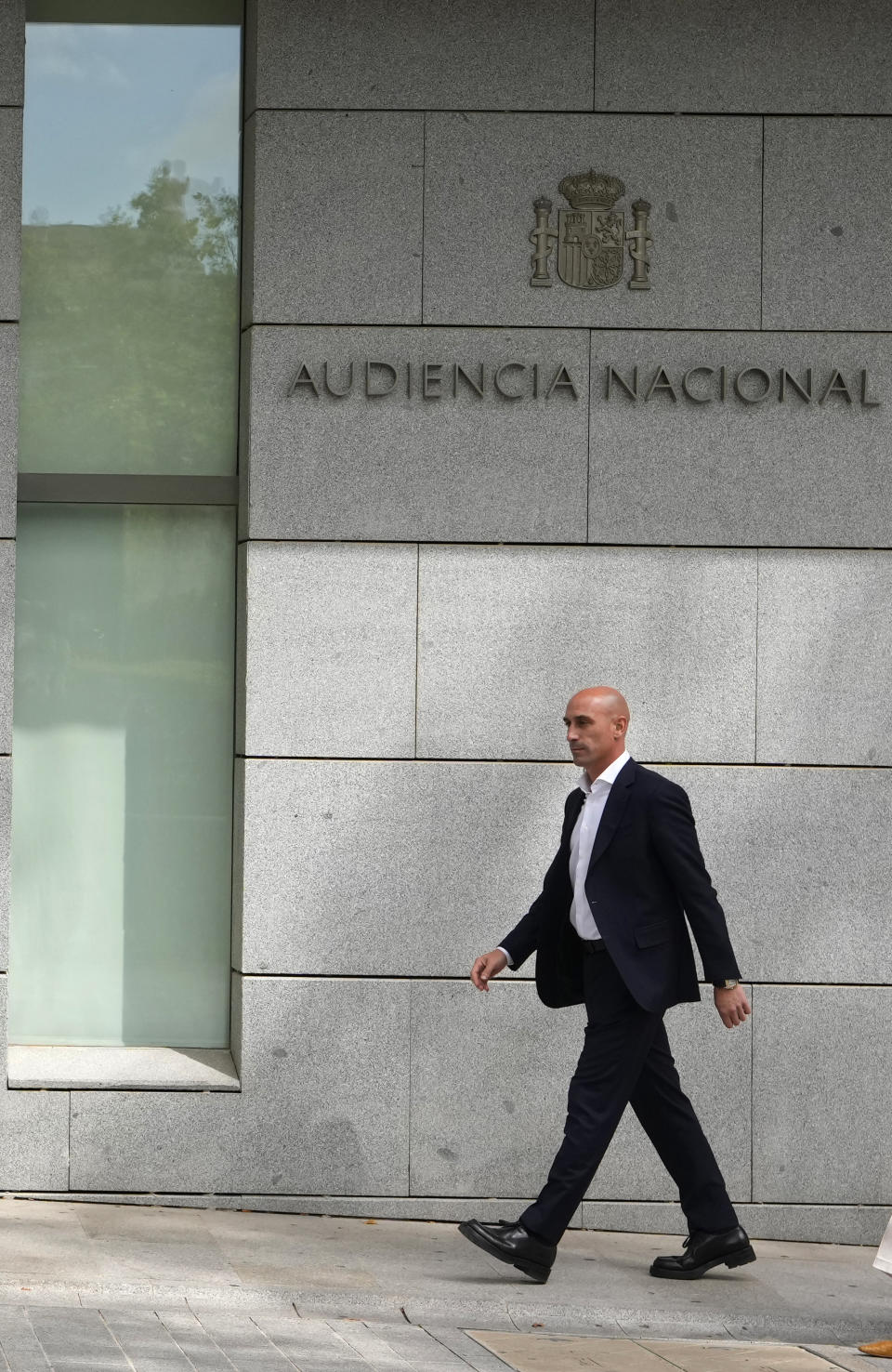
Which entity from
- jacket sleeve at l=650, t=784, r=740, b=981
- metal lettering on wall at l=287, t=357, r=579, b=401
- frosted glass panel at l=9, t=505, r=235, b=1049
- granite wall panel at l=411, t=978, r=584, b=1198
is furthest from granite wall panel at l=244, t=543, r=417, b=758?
jacket sleeve at l=650, t=784, r=740, b=981

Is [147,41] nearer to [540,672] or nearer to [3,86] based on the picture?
[3,86]

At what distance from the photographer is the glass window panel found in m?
7.54

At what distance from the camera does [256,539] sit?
7199mm

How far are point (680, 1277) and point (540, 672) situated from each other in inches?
102

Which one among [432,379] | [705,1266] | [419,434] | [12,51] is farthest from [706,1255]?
[12,51]

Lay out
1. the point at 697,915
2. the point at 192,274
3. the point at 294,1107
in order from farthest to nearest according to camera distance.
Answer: the point at 192,274
the point at 294,1107
the point at 697,915

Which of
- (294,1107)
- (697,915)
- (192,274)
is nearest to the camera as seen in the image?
(697,915)

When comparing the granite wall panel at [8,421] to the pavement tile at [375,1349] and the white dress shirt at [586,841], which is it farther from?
the pavement tile at [375,1349]

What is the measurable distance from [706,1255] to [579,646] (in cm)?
261

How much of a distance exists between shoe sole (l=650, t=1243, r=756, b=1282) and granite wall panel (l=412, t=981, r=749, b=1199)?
0.85 metres

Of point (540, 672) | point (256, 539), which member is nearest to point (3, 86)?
point (256, 539)

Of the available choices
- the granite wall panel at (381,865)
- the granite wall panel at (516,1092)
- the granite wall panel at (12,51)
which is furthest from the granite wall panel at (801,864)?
the granite wall panel at (12,51)

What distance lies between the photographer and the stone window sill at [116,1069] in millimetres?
7094

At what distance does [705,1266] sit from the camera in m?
6.27
